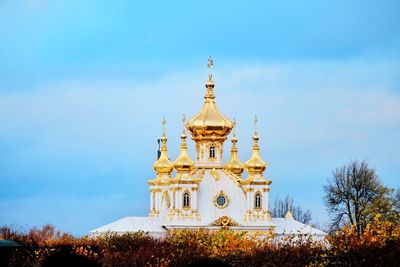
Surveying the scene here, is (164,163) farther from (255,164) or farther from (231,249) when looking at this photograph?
(231,249)

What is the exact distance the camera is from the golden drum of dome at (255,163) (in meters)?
68.7

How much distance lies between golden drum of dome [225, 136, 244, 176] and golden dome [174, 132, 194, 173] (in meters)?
3.77

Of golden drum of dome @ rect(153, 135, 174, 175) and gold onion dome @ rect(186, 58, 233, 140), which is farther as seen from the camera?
golden drum of dome @ rect(153, 135, 174, 175)

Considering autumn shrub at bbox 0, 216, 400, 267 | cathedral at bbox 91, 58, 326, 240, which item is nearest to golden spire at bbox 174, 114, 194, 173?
cathedral at bbox 91, 58, 326, 240

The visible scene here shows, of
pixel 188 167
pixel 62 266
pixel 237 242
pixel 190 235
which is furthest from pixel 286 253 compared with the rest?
pixel 188 167

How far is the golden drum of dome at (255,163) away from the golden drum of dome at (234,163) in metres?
1.95

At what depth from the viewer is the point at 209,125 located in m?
69.9

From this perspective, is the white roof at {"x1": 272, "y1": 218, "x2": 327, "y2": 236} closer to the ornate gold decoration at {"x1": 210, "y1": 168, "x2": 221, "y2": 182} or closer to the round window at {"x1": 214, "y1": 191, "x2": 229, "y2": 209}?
the round window at {"x1": 214, "y1": 191, "x2": 229, "y2": 209}

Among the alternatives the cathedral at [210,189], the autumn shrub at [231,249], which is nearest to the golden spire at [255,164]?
the cathedral at [210,189]

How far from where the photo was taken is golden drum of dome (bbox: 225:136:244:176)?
70.9m

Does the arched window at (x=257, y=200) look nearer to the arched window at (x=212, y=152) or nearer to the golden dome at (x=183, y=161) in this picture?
the arched window at (x=212, y=152)

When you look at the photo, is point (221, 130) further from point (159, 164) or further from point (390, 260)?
point (390, 260)

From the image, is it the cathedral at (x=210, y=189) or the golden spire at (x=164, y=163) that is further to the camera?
the golden spire at (x=164, y=163)

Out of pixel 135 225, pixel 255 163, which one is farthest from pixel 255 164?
pixel 135 225
